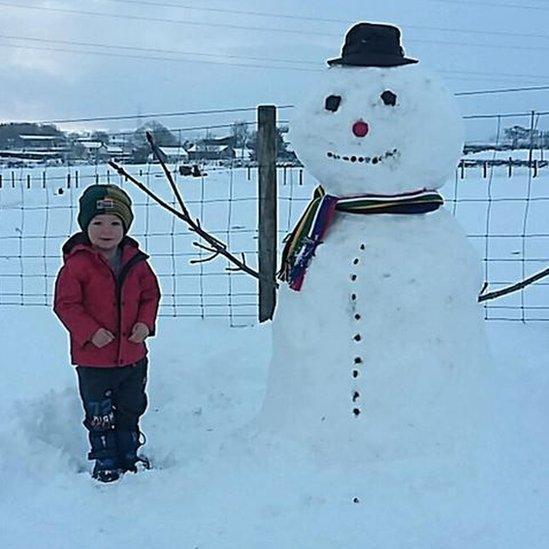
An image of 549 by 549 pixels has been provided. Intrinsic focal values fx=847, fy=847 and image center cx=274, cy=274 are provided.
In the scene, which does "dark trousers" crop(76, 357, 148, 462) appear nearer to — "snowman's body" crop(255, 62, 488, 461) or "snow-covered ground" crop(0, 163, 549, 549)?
"snow-covered ground" crop(0, 163, 549, 549)

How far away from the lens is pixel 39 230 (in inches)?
518

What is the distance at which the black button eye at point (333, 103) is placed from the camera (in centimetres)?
312

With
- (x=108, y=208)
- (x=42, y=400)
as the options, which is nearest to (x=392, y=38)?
(x=108, y=208)

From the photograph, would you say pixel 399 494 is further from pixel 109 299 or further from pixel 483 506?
pixel 109 299

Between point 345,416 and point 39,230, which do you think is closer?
point 345,416

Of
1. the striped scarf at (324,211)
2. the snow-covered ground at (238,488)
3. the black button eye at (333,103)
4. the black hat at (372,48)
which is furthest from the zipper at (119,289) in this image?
the black hat at (372,48)

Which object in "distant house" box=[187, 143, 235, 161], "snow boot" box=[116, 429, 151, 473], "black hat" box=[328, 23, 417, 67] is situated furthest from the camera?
"distant house" box=[187, 143, 235, 161]

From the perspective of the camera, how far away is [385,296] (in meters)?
3.15

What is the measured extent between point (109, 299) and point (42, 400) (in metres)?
0.84

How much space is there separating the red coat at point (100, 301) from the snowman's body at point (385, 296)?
0.66 meters

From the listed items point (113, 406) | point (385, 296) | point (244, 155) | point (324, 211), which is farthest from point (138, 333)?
point (244, 155)

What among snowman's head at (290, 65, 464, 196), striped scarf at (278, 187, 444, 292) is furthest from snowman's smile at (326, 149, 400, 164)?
striped scarf at (278, 187, 444, 292)

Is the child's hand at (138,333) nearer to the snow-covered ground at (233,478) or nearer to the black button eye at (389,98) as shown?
the snow-covered ground at (233,478)

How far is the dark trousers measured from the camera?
333cm
